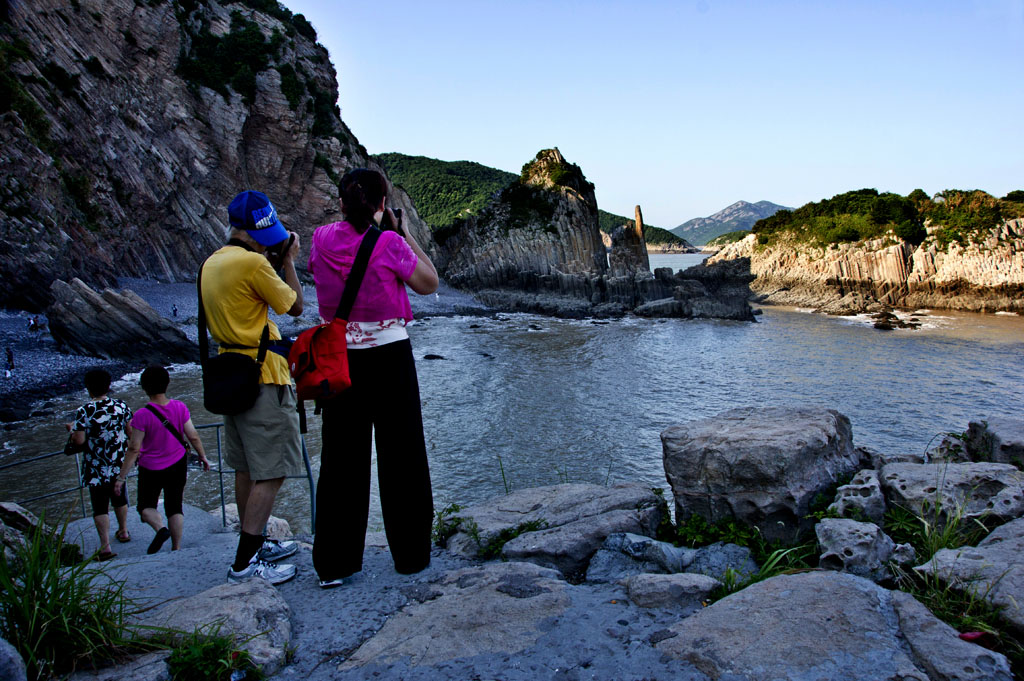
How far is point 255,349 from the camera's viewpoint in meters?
3.44

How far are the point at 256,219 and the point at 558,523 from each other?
3361mm

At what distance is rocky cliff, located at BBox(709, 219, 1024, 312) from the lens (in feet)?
147

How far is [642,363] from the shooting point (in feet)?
86.2

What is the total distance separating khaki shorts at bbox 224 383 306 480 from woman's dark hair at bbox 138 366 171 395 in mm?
1787

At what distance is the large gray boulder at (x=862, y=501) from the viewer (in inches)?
157

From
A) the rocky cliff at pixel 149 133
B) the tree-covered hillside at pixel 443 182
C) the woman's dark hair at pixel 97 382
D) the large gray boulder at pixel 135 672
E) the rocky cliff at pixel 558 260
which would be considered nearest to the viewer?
the large gray boulder at pixel 135 672

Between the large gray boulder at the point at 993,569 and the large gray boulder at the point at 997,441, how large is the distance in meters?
1.52

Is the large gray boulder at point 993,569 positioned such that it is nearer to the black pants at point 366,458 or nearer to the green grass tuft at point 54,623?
the black pants at point 366,458

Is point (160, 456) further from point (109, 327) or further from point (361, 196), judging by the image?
point (109, 327)

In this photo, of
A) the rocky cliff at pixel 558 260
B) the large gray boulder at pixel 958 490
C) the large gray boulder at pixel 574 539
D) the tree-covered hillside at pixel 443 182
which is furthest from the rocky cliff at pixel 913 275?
the tree-covered hillside at pixel 443 182

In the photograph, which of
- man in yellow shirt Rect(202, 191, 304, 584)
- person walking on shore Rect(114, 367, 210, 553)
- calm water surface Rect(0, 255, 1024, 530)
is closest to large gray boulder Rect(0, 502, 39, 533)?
person walking on shore Rect(114, 367, 210, 553)

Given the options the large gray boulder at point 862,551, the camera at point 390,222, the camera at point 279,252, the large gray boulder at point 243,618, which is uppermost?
the camera at point 390,222

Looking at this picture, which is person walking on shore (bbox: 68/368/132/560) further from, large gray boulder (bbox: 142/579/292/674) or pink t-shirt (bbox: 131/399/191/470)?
large gray boulder (bbox: 142/579/292/674)

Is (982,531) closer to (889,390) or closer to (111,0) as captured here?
(889,390)
